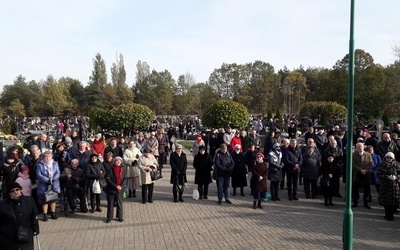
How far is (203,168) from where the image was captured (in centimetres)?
1059

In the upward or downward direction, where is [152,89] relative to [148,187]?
upward

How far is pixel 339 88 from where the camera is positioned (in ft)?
149

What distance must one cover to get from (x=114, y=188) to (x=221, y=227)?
8.82ft

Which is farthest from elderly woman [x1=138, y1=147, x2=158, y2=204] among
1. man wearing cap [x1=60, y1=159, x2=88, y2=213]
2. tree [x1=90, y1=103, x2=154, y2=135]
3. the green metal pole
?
tree [x1=90, y1=103, x2=154, y2=135]

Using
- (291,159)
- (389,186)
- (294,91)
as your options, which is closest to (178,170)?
(291,159)

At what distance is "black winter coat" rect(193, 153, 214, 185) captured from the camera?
10.6 meters

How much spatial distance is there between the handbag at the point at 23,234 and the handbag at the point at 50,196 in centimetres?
336

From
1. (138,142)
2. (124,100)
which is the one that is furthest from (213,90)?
(138,142)

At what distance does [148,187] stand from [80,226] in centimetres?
255

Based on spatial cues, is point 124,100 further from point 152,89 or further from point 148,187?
point 148,187

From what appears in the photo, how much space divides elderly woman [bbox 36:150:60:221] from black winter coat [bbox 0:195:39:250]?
3267 mm

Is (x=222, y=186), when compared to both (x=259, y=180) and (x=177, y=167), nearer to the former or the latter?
(x=259, y=180)

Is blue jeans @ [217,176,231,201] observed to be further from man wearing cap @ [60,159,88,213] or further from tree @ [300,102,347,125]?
tree @ [300,102,347,125]

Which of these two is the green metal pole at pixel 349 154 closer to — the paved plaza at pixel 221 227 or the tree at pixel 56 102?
the paved plaza at pixel 221 227
